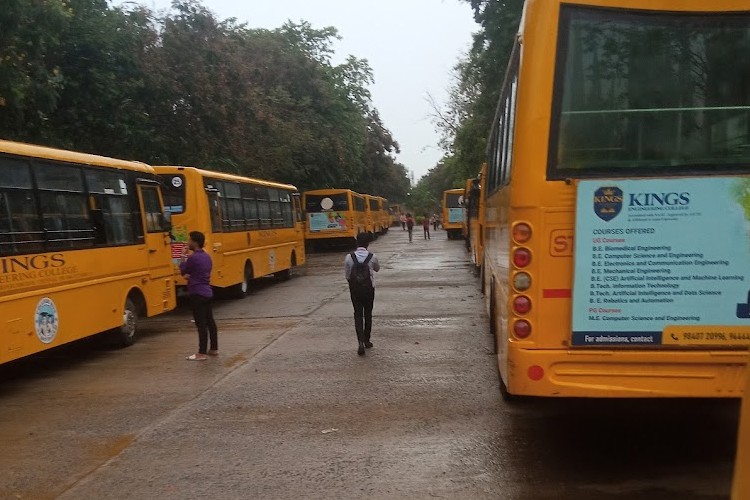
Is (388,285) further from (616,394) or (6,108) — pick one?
(616,394)

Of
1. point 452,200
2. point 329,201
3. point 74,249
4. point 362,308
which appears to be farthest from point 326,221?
point 74,249

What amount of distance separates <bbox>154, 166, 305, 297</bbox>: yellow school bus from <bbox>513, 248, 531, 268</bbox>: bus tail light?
1061 centimetres

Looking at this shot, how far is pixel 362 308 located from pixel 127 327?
3.73m

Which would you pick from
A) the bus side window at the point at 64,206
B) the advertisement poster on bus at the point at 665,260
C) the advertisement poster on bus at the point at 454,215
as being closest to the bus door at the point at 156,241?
the bus side window at the point at 64,206

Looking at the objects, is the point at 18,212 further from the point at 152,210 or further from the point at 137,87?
the point at 137,87

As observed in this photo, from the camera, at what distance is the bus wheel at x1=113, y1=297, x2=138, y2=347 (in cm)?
1090

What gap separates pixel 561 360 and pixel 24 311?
19.4 ft

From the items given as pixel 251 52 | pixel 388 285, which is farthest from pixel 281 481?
pixel 251 52

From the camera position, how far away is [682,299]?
4930 mm

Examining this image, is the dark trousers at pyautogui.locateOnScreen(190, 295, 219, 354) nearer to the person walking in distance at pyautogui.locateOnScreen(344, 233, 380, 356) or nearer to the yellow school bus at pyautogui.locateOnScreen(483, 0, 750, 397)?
the person walking in distance at pyautogui.locateOnScreen(344, 233, 380, 356)

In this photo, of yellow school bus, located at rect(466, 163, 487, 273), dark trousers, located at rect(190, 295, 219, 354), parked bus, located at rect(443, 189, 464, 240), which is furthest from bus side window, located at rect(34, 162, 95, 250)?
parked bus, located at rect(443, 189, 464, 240)

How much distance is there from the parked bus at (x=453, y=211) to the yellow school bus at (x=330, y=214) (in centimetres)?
979

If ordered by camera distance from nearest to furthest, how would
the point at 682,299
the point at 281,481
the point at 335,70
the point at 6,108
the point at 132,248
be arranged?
the point at 682,299 < the point at 281,481 < the point at 132,248 < the point at 6,108 < the point at 335,70

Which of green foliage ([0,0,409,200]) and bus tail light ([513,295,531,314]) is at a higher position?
green foliage ([0,0,409,200])
